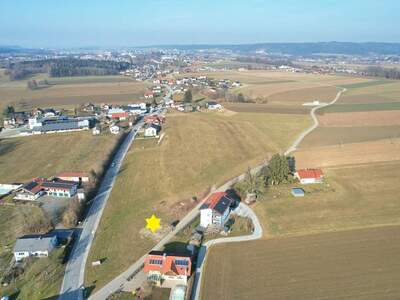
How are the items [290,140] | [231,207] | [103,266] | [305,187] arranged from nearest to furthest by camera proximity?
[103,266], [231,207], [305,187], [290,140]

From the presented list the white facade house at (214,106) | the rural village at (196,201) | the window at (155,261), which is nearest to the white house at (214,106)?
the white facade house at (214,106)

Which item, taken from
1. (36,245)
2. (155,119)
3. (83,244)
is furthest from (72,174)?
(155,119)

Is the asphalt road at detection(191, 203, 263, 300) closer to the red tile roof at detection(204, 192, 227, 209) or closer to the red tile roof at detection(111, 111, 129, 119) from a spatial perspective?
the red tile roof at detection(204, 192, 227, 209)

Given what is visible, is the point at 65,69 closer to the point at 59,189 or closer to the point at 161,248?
the point at 59,189

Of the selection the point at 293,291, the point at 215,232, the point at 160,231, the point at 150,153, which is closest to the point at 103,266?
the point at 160,231

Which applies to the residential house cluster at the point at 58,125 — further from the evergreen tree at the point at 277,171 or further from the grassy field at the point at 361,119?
the grassy field at the point at 361,119

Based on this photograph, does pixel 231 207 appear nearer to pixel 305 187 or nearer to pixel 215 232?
pixel 215 232

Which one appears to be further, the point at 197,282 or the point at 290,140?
the point at 290,140

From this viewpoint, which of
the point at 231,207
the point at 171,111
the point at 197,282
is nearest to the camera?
the point at 197,282
